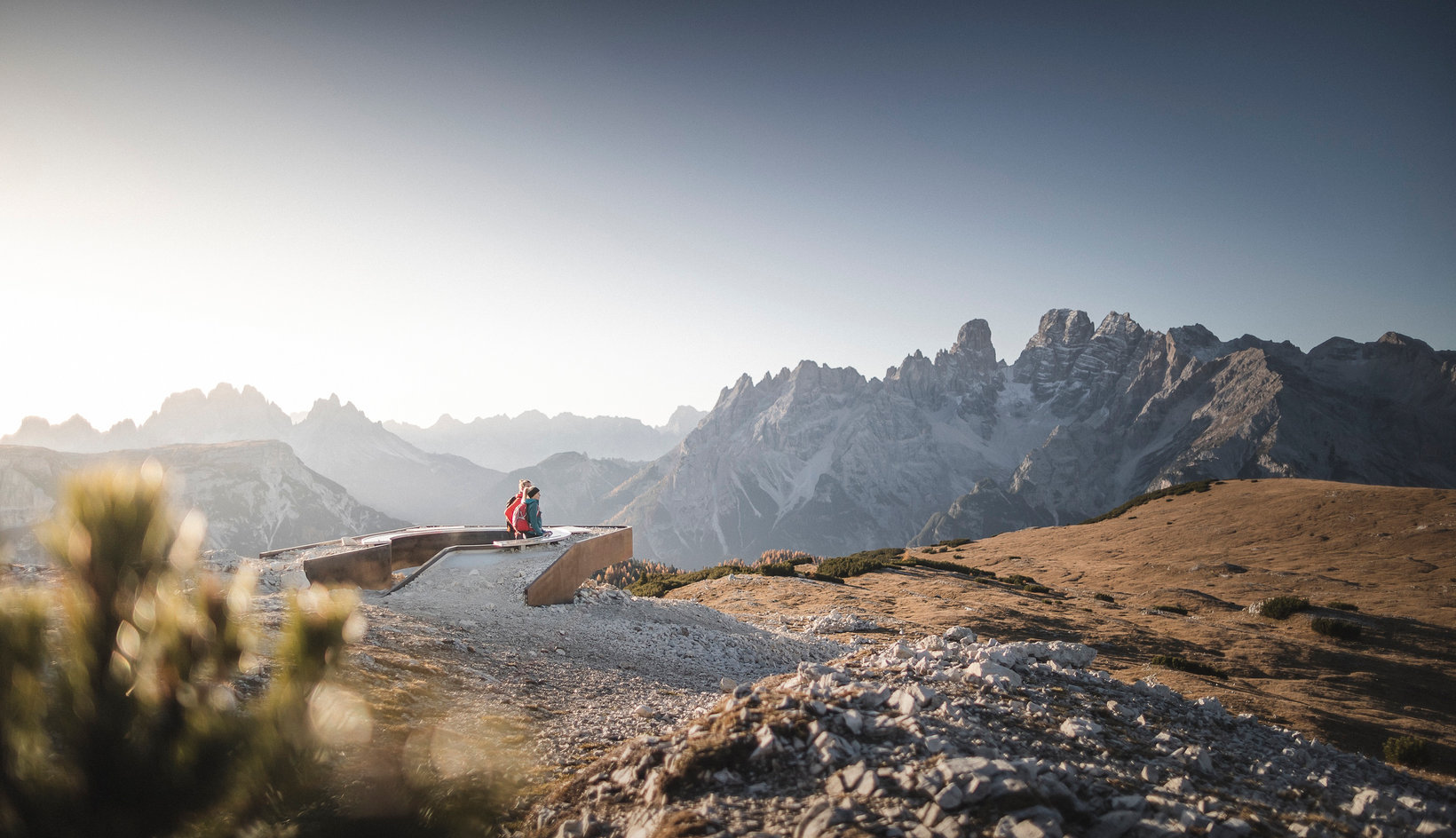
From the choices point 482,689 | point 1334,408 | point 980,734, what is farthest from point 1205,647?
point 1334,408

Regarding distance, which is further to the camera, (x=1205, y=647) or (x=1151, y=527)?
(x=1151, y=527)

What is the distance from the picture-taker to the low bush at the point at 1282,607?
1878cm

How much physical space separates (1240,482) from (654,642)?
5201 centimetres

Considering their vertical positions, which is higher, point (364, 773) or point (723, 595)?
point (364, 773)

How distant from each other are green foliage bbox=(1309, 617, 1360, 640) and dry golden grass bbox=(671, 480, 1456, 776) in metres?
0.32

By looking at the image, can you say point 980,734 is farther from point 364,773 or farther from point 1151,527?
point 1151,527

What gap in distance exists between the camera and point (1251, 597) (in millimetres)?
22969

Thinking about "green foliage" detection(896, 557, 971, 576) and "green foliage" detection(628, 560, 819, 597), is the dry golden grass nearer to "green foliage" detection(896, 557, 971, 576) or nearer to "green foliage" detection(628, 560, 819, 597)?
"green foliage" detection(896, 557, 971, 576)

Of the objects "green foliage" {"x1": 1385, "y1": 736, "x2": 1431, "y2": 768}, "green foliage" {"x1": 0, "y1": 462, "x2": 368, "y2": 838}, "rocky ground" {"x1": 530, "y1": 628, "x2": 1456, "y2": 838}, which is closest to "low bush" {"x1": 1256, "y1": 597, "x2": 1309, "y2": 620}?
"green foliage" {"x1": 1385, "y1": 736, "x2": 1431, "y2": 768}

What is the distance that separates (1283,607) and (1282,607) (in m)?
0.02

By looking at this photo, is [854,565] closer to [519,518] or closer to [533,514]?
[533,514]

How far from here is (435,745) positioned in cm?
704

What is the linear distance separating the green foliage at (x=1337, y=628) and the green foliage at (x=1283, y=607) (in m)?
1.65

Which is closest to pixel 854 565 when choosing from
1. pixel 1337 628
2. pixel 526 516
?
pixel 526 516
